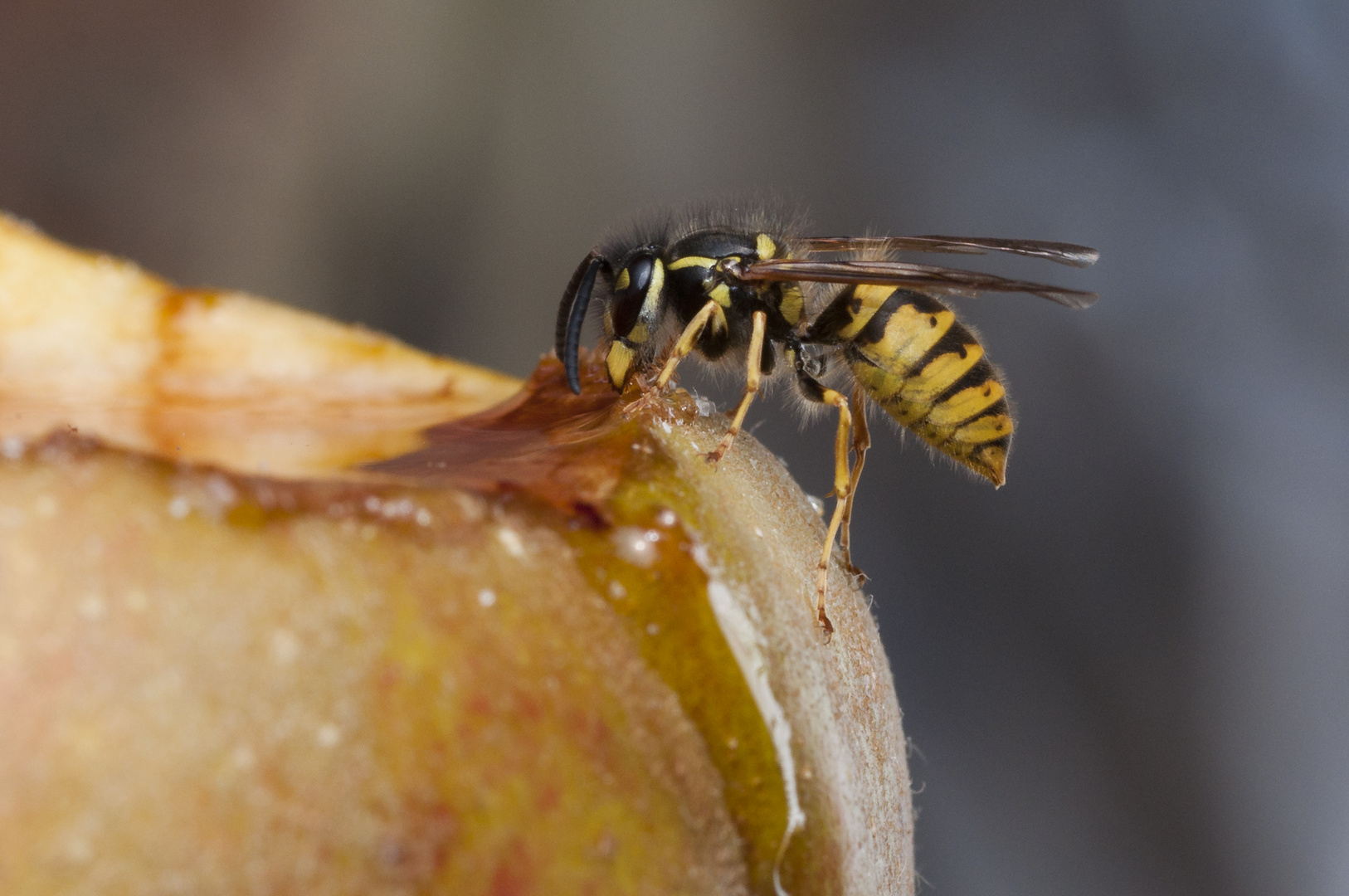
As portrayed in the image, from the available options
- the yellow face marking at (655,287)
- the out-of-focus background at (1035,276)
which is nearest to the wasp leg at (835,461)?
the yellow face marking at (655,287)

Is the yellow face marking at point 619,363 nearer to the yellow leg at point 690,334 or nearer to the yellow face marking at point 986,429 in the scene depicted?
the yellow leg at point 690,334

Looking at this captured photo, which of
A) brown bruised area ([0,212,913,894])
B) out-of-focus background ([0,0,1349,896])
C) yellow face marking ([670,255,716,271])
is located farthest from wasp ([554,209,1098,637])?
out-of-focus background ([0,0,1349,896])

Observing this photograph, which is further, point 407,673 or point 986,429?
point 986,429

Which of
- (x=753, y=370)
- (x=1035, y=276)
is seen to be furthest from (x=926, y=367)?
(x=1035, y=276)

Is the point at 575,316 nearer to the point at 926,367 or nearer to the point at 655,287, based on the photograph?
the point at 655,287

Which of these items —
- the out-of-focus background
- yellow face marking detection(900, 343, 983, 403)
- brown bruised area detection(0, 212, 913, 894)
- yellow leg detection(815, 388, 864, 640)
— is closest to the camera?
brown bruised area detection(0, 212, 913, 894)

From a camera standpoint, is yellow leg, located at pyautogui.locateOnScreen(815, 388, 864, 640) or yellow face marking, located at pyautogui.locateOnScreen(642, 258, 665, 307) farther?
yellow face marking, located at pyautogui.locateOnScreen(642, 258, 665, 307)

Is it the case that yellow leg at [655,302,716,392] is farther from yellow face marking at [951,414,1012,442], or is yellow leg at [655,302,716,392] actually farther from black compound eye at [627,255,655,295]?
yellow face marking at [951,414,1012,442]
